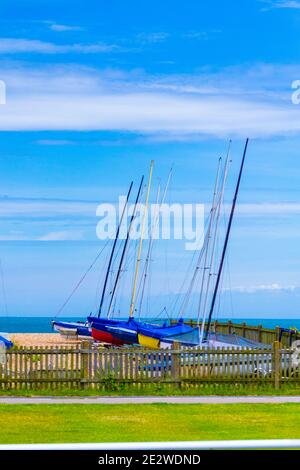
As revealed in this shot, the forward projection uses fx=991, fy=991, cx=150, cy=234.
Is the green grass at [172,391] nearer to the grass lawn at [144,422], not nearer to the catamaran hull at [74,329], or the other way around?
the grass lawn at [144,422]

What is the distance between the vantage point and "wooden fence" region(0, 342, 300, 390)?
2233 cm

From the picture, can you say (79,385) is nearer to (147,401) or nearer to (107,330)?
(147,401)

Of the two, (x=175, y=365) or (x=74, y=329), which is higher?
(x=74, y=329)

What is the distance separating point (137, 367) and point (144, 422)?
Result: 5989 millimetres

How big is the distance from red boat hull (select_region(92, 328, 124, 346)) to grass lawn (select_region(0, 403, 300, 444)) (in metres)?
29.5

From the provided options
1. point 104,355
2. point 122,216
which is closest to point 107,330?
point 122,216

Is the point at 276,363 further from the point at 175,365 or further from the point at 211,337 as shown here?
the point at 211,337

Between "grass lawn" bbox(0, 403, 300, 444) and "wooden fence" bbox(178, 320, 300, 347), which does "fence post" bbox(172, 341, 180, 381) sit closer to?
"grass lawn" bbox(0, 403, 300, 444)

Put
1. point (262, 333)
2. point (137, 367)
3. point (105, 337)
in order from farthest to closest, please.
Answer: point (105, 337), point (262, 333), point (137, 367)

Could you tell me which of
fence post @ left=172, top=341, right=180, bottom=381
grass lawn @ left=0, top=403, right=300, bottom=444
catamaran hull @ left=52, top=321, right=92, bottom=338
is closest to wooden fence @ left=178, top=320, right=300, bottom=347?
fence post @ left=172, top=341, right=180, bottom=381

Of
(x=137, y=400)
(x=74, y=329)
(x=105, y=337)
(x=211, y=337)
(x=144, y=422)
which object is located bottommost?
(x=144, y=422)

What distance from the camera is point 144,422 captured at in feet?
54.0

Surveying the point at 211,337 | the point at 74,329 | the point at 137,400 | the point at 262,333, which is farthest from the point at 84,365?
the point at 74,329

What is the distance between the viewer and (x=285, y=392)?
22.6 m
